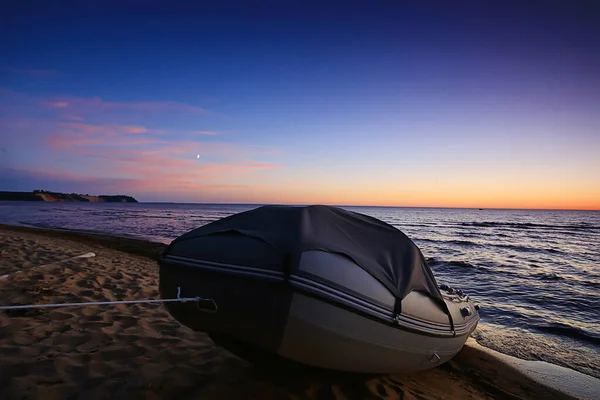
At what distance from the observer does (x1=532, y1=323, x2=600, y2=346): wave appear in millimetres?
6508

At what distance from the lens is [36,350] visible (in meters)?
3.72

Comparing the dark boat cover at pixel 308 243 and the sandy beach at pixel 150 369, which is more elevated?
the dark boat cover at pixel 308 243

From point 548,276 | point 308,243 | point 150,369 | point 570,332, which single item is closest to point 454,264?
point 548,276

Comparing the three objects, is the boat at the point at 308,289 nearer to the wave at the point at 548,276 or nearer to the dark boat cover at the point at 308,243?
the dark boat cover at the point at 308,243

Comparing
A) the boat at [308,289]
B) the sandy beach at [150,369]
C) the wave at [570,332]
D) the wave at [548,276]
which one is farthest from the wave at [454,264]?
the boat at [308,289]

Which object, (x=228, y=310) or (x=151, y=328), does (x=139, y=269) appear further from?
(x=228, y=310)

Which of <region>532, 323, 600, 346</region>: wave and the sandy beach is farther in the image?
<region>532, 323, 600, 346</region>: wave

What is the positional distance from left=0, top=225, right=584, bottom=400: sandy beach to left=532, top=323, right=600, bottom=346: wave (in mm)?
2463

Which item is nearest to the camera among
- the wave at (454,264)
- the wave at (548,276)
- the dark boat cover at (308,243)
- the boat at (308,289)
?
the boat at (308,289)

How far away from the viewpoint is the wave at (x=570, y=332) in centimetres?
651

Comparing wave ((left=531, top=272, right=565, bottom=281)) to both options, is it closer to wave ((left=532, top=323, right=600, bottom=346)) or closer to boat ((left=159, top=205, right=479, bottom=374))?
wave ((left=532, top=323, right=600, bottom=346))

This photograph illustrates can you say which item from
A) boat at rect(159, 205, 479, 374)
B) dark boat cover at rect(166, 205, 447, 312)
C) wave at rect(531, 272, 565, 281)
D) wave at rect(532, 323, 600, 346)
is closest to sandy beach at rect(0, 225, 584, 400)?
boat at rect(159, 205, 479, 374)

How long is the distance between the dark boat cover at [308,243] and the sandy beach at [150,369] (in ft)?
4.10

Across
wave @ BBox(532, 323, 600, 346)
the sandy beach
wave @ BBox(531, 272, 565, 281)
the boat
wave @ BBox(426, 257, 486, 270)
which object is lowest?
wave @ BBox(426, 257, 486, 270)
